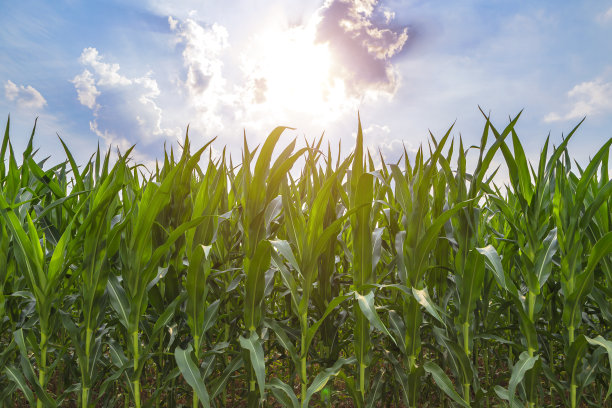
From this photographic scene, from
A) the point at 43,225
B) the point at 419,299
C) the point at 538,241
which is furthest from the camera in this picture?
the point at 43,225

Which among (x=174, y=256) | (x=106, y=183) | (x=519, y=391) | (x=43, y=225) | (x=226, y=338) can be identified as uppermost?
(x=106, y=183)

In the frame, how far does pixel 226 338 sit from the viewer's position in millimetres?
2049

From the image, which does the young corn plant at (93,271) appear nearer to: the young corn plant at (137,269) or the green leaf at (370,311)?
the young corn plant at (137,269)

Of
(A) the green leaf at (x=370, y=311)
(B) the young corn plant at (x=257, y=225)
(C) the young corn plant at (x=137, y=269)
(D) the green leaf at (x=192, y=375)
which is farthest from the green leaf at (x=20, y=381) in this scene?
(A) the green leaf at (x=370, y=311)

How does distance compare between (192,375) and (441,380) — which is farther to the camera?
(441,380)

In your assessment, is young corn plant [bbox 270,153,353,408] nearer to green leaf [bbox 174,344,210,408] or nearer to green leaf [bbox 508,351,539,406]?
green leaf [bbox 174,344,210,408]

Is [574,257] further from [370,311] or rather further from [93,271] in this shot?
[93,271]

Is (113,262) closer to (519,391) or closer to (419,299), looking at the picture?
(419,299)

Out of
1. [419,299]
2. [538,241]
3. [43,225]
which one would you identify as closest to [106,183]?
[43,225]

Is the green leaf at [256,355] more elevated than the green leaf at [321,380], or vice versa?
the green leaf at [256,355]

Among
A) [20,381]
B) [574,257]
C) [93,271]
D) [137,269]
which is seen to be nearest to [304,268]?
[137,269]

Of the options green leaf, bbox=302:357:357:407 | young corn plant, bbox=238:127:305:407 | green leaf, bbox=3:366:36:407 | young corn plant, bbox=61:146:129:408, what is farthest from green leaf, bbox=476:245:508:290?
green leaf, bbox=3:366:36:407

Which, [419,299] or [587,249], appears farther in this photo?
[587,249]

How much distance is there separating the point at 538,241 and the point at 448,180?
49cm
